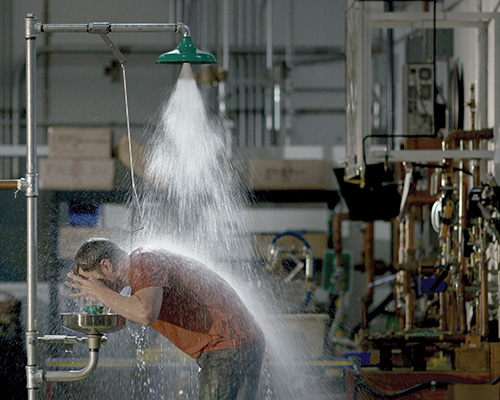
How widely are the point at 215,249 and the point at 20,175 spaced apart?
327 cm

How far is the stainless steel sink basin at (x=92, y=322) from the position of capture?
2928mm

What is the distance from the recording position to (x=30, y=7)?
965 cm

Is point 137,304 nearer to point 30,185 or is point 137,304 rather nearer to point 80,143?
point 30,185

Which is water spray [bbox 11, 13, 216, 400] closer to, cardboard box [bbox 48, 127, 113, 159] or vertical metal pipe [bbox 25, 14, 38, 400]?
vertical metal pipe [bbox 25, 14, 38, 400]

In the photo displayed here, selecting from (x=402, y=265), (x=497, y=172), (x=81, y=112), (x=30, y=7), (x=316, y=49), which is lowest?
(x=402, y=265)

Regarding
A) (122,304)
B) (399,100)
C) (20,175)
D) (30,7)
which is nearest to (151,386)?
(122,304)

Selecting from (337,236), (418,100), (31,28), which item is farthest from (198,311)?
(337,236)

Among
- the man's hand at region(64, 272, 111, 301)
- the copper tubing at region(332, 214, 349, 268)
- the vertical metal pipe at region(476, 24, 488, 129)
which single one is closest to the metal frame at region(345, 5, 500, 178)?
the vertical metal pipe at region(476, 24, 488, 129)

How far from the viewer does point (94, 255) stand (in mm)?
3178

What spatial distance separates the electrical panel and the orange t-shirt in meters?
3.72

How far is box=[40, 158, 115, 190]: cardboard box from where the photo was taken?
7.75 m

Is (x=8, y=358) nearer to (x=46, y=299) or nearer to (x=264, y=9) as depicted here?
(x=46, y=299)

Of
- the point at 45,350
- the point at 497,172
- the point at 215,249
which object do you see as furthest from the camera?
the point at 215,249

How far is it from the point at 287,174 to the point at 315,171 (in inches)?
12.0
